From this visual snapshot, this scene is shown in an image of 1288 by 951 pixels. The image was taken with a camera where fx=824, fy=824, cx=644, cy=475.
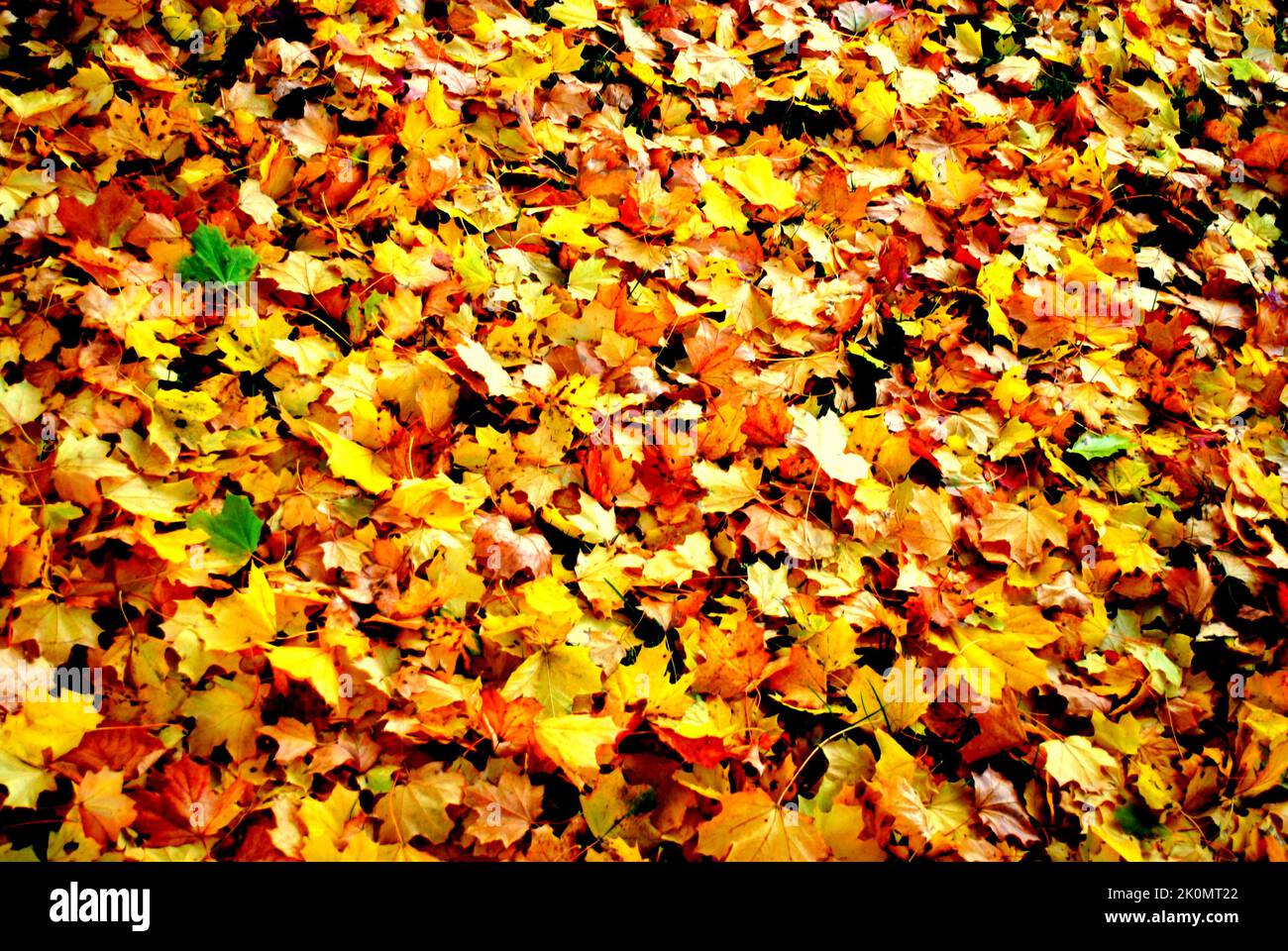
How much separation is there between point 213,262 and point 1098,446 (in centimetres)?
198

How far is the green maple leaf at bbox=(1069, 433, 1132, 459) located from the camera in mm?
1854

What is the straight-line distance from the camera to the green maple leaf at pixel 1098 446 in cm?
185

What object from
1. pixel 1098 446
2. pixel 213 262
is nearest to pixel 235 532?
pixel 213 262

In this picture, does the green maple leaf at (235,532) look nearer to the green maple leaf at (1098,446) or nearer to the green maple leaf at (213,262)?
the green maple leaf at (213,262)

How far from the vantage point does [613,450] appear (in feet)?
5.41

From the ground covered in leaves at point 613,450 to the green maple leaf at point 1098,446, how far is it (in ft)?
0.04

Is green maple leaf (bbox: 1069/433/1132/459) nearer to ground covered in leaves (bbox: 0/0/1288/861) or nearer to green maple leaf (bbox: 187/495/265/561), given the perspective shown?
ground covered in leaves (bbox: 0/0/1288/861)

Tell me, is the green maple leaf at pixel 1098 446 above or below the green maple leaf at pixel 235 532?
above

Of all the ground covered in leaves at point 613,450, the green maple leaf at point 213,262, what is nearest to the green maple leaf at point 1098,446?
the ground covered in leaves at point 613,450

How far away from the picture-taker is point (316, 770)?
4.19ft

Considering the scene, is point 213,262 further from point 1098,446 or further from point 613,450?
point 1098,446

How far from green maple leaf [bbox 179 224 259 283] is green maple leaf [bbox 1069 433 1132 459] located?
6.12 feet

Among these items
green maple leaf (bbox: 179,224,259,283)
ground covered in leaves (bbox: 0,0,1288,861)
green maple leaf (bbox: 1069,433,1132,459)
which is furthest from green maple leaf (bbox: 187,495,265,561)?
green maple leaf (bbox: 1069,433,1132,459)
